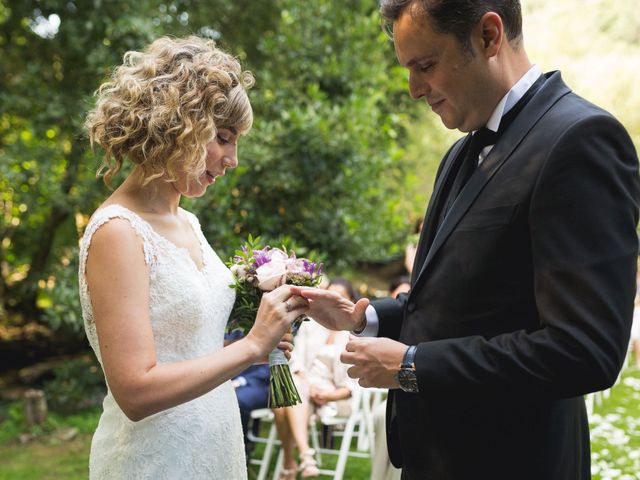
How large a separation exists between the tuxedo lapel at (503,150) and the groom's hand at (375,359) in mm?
255

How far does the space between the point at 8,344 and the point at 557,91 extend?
10239 mm

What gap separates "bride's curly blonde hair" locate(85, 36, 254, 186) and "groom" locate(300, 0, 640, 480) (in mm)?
666

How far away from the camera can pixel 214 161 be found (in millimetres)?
2469

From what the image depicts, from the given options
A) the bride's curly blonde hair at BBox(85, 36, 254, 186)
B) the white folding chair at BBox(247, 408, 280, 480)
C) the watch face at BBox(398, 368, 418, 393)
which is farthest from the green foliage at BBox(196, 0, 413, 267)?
the watch face at BBox(398, 368, 418, 393)

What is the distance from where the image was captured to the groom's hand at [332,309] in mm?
2414

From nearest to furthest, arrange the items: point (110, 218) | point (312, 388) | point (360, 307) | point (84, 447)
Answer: point (110, 218), point (360, 307), point (312, 388), point (84, 447)

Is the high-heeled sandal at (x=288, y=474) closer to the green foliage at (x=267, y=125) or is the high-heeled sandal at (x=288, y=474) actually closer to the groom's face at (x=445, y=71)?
the green foliage at (x=267, y=125)

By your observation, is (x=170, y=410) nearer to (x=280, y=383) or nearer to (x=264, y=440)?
(x=280, y=383)

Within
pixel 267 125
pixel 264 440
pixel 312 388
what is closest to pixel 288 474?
pixel 264 440

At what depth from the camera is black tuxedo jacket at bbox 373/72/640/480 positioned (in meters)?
1.66

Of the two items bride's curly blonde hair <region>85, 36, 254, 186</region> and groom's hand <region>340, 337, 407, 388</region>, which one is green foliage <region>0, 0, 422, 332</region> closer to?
bride's curly blonde hair <region>85, 36, 254, 186</region>

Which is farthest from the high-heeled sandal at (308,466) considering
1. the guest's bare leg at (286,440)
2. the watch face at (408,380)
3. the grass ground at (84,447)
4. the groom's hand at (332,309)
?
→ the watch face at (408,380)

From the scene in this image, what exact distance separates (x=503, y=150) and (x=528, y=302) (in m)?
0.42

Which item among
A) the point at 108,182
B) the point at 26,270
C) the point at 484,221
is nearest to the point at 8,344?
the point at 26,270
